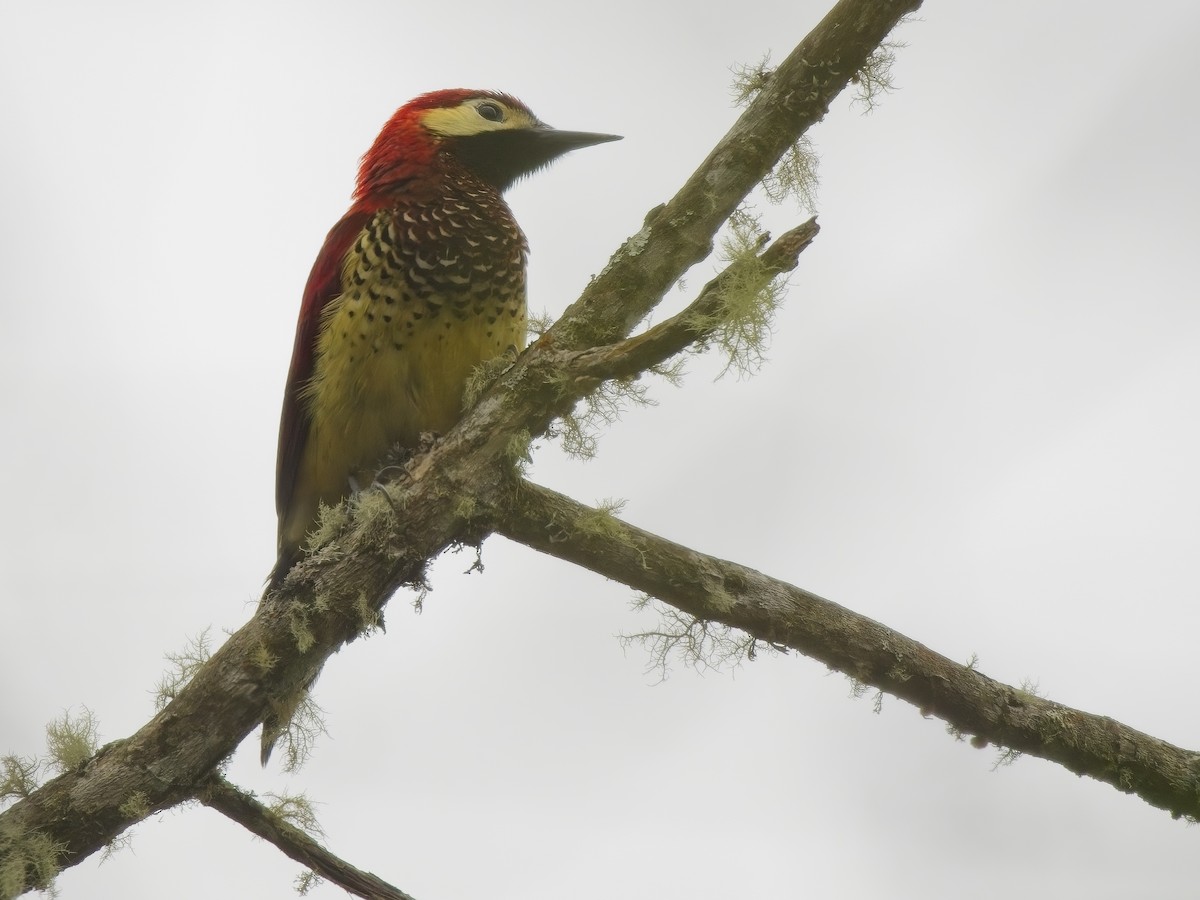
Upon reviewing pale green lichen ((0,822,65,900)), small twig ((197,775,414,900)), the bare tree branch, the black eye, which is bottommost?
pale green lichen ((0,822,65,900))

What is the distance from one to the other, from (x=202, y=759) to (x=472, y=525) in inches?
34.7

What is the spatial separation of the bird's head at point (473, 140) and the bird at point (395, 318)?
0.01 meters

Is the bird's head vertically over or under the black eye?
under

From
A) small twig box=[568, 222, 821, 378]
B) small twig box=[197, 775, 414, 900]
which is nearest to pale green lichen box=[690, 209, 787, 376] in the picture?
small twig box=[568, 222, 821, 378]

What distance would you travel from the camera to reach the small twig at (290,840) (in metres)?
2.95

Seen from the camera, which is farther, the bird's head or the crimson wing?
the bird's head

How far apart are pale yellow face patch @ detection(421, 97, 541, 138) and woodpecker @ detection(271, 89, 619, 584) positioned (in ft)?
0.35

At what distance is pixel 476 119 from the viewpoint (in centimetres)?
480

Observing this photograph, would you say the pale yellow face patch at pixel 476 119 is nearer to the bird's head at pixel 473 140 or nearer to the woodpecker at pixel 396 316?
the bird's head at pixel 473 140

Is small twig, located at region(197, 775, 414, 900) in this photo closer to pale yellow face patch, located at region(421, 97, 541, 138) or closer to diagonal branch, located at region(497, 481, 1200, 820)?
diagonal branch, located at region(497, 481, 1200, 820)

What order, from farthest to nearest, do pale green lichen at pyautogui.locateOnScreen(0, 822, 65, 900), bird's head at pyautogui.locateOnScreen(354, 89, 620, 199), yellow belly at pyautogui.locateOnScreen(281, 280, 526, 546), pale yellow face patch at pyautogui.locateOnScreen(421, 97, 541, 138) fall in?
pale yellow face patch at pyautogui.locateOnScreen(421, 97, 541, 138), bird's head at pyautogui.locateOnScreen(354, 89, 620, 199), yellow belly at pyautogui.locateOnScreen(281, 280, 526, 546), pale green lichen at pyautogui.locateOnScreen(0, 822, 65, 900)

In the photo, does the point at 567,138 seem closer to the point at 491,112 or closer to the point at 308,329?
the point at 491,112

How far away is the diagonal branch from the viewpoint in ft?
10.3

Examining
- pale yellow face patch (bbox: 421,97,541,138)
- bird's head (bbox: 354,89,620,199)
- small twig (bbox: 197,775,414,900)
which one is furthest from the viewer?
pale yellow face patch (bbox: 421,97,541,138)
